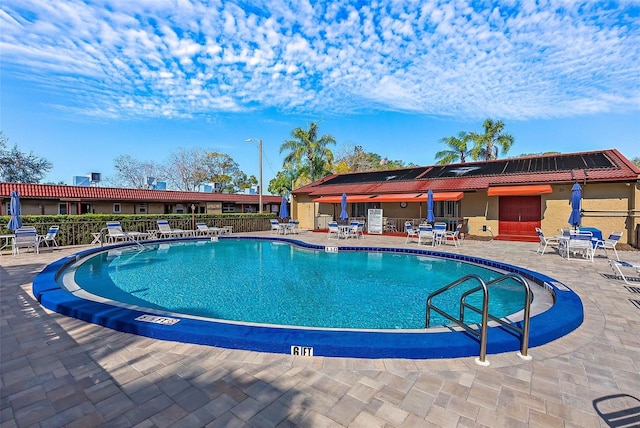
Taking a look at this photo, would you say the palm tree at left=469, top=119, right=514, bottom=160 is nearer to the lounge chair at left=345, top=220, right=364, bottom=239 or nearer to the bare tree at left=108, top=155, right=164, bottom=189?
the lounge chair at left=345, top=220, right=364, bottom=239

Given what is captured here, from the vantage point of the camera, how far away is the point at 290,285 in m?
9.68

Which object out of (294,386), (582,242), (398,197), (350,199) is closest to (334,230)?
(350,199)

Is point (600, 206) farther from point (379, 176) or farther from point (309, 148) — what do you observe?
point (309, 148)

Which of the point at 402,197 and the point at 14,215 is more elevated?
the point at 402,197

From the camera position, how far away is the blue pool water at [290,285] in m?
7.09

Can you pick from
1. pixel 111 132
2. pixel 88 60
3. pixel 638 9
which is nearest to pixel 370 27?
pixel 638 9

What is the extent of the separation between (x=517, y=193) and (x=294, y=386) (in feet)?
62.2

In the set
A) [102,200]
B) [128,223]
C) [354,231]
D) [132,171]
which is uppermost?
[132,171]

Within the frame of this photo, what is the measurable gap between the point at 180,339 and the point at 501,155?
128 feet

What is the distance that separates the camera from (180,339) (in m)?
4.50

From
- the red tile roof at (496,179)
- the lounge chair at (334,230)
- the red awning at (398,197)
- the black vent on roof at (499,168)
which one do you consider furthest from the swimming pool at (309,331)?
the black vent on roof at (499,168)

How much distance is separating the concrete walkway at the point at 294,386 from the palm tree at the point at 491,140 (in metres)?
34.2

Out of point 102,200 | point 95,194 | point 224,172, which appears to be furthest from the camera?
point 224,172

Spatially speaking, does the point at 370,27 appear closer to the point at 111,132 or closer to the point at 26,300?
the point at 26,300
